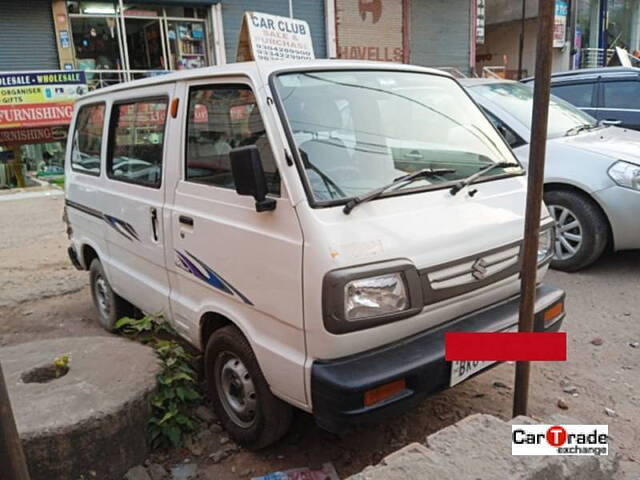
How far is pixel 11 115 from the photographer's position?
37.0 feet

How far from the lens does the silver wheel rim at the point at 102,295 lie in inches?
181

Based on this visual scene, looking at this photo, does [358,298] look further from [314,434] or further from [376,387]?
[314,434]

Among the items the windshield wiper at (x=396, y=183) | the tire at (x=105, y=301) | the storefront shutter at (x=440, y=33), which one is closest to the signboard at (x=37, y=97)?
the tire at (x=105, y=301)

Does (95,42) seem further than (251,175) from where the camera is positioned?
Yes

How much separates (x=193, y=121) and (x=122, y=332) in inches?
85.1

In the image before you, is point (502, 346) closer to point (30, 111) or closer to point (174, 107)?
point (174, 107)

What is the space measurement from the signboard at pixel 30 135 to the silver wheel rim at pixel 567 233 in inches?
408

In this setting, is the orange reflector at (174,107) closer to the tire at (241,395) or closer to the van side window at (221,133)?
the van side window at (221,133)

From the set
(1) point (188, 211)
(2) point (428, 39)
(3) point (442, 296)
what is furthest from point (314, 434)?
(2) point (428, 39)

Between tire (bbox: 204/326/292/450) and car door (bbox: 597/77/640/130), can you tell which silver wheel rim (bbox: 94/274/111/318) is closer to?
tire (bbox: 204/326/292/450)

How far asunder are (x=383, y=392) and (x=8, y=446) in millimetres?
1365

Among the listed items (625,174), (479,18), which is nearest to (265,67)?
(625,174)
